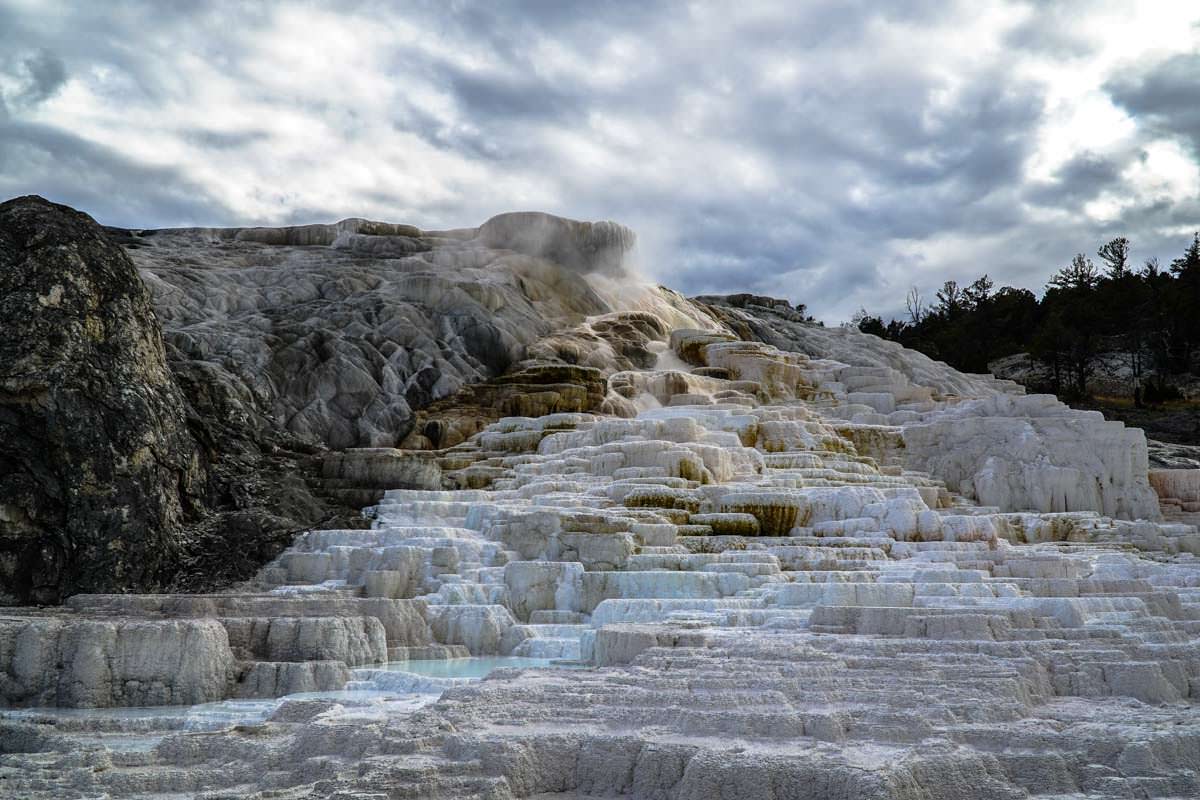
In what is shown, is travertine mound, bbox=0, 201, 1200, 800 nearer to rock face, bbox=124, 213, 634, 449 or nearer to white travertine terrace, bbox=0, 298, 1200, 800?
white travertine terrace, bbox=0, 298, 1200, 800

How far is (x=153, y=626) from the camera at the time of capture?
12.2 meters

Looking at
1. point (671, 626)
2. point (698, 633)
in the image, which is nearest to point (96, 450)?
point (671, 626)

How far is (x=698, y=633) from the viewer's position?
39.9 ft

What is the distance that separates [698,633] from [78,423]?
11095 mm

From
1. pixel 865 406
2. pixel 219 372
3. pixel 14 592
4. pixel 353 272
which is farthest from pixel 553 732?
pixel 353 272

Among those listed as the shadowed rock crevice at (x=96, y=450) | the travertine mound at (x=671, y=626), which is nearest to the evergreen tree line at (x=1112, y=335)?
the travertine mound at (x=671, y=626)

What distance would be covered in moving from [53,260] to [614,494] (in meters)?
10.7

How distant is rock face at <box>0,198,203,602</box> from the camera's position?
56.6 feet

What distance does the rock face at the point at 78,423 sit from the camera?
679 inches

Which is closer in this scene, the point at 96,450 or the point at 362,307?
the point at 96,450

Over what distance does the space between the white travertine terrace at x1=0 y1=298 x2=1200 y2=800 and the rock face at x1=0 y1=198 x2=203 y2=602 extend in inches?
97.8

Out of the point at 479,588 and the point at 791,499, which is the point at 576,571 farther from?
the point at 791,499

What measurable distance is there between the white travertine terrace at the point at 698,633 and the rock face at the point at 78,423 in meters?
2.48

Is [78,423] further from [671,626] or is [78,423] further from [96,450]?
[671,626]
